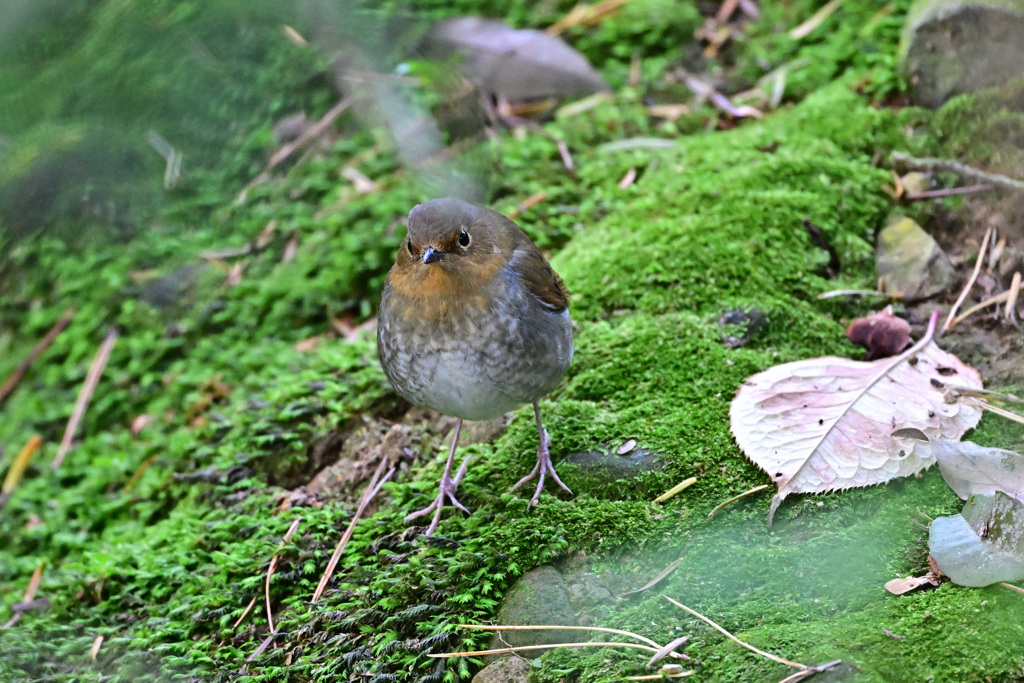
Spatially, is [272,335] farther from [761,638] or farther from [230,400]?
[761,638]

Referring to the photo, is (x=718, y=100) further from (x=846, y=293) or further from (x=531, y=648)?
(x=531, y=648)

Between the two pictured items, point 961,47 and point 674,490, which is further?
point 961,47

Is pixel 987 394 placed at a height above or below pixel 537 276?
below

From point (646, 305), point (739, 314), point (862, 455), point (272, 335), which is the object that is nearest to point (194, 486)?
point (272, 335)

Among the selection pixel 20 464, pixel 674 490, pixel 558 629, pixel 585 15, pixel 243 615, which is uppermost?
pixel 585 15

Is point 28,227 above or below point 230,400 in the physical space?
above

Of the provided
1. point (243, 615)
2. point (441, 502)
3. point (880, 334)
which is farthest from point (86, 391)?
point (880, 334)
